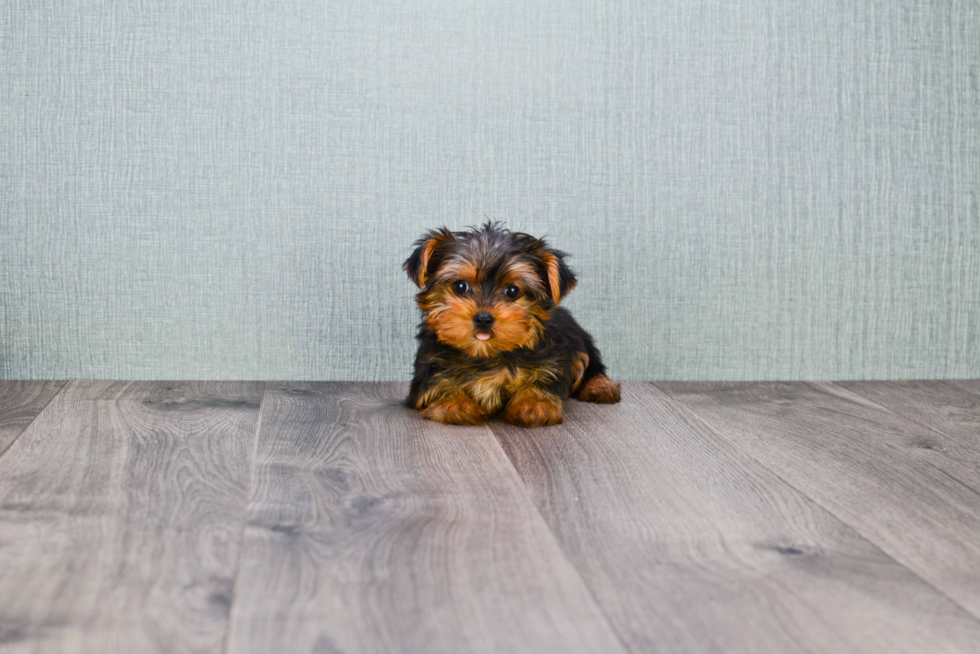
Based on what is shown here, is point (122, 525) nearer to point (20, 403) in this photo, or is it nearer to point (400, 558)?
point (400, 558)

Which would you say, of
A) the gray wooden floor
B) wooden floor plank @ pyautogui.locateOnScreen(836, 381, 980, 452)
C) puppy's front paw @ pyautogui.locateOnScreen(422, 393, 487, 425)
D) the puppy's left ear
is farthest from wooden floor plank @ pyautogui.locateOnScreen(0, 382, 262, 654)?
wooden floor plank @ pyautogui.locateOnScreen(836, 381, 980, 452)

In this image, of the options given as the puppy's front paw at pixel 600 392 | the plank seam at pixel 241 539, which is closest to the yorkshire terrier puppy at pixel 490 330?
the puppy's front paw at pixel 600 392

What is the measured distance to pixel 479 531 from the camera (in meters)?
1.41

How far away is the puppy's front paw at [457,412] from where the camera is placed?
215 cm

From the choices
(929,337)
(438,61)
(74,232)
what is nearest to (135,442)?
(74,232)

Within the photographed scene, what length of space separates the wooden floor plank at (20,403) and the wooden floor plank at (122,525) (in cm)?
3

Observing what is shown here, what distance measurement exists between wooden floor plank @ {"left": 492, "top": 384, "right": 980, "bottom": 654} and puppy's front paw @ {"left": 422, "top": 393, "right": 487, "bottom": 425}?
19cm

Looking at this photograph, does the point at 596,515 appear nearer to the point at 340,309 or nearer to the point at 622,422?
the point at 622,422

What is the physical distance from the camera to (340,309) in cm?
267

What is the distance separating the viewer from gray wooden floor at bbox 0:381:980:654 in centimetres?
109

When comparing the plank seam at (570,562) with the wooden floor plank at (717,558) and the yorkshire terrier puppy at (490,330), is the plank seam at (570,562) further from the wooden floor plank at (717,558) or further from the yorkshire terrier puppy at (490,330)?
the yorkshire terrier puppy at (490,330)

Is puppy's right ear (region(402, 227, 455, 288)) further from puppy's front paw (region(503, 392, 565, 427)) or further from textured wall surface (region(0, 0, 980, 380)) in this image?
textured wall surface (region(0, 0, 980, 380))

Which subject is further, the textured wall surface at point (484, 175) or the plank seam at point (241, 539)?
the textured wall surface at point (484, 175)

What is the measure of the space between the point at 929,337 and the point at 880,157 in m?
0.61
